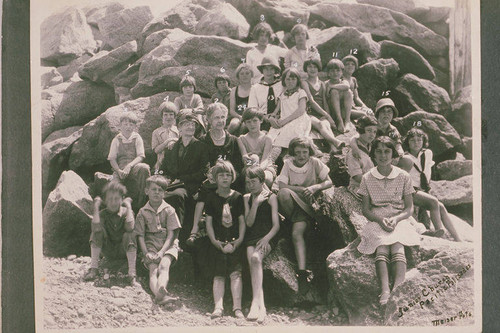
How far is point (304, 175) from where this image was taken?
14.1 feet

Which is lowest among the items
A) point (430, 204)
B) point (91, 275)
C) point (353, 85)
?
point (91, 275)

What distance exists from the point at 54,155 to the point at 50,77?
0.56 meters

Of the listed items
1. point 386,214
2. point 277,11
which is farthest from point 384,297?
point 277,11

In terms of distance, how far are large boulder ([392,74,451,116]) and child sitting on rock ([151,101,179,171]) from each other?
158 centimetres

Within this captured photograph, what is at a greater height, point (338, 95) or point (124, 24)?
point (124, 24)

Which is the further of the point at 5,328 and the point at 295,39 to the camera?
the point at 295,39

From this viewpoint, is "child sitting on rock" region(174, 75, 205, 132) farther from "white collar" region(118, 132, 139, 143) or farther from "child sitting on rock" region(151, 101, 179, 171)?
"white collar" region(118, 132, 139, 143)

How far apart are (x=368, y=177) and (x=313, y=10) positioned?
1.30 metres

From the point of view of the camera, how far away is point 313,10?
4.65m

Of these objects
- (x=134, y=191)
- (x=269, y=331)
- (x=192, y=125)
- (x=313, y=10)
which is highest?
(x=313, y=10)

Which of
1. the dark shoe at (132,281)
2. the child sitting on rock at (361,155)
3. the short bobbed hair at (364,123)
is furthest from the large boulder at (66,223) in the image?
the short bobbed hair at (364,123)

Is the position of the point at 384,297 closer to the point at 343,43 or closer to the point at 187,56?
the point at 343,43

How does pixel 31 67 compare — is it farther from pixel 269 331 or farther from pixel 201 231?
pixel 269 331
